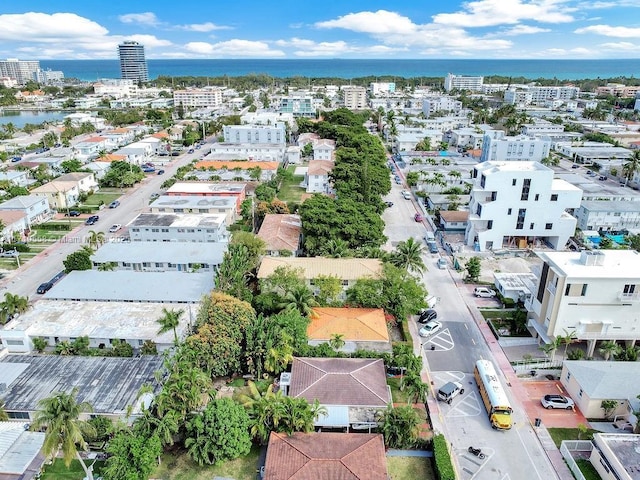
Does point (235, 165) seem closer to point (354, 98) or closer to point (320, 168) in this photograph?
point (320, 168)

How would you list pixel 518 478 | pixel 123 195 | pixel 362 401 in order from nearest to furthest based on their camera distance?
pixel 518 478, pixel 362 401, pixel 123 195

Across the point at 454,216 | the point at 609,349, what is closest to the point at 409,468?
the point at 609,349

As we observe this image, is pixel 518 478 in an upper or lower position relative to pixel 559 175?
lower

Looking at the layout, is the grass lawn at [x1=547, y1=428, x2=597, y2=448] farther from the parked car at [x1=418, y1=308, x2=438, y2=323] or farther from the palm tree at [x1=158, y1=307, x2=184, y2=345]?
the palm tree at [x1=158, y1=307, x2=184, y2=345]

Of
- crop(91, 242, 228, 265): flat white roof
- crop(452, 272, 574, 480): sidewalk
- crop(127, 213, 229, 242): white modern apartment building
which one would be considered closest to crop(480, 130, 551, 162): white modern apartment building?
crop(452, 272, 574, 480): sidewalk

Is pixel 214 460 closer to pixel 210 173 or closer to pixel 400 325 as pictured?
pixel 400 325

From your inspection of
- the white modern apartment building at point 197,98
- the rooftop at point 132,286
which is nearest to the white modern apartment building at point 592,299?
the rooftop at point 132,286

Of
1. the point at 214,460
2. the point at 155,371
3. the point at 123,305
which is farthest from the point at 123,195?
the point at 214,460
